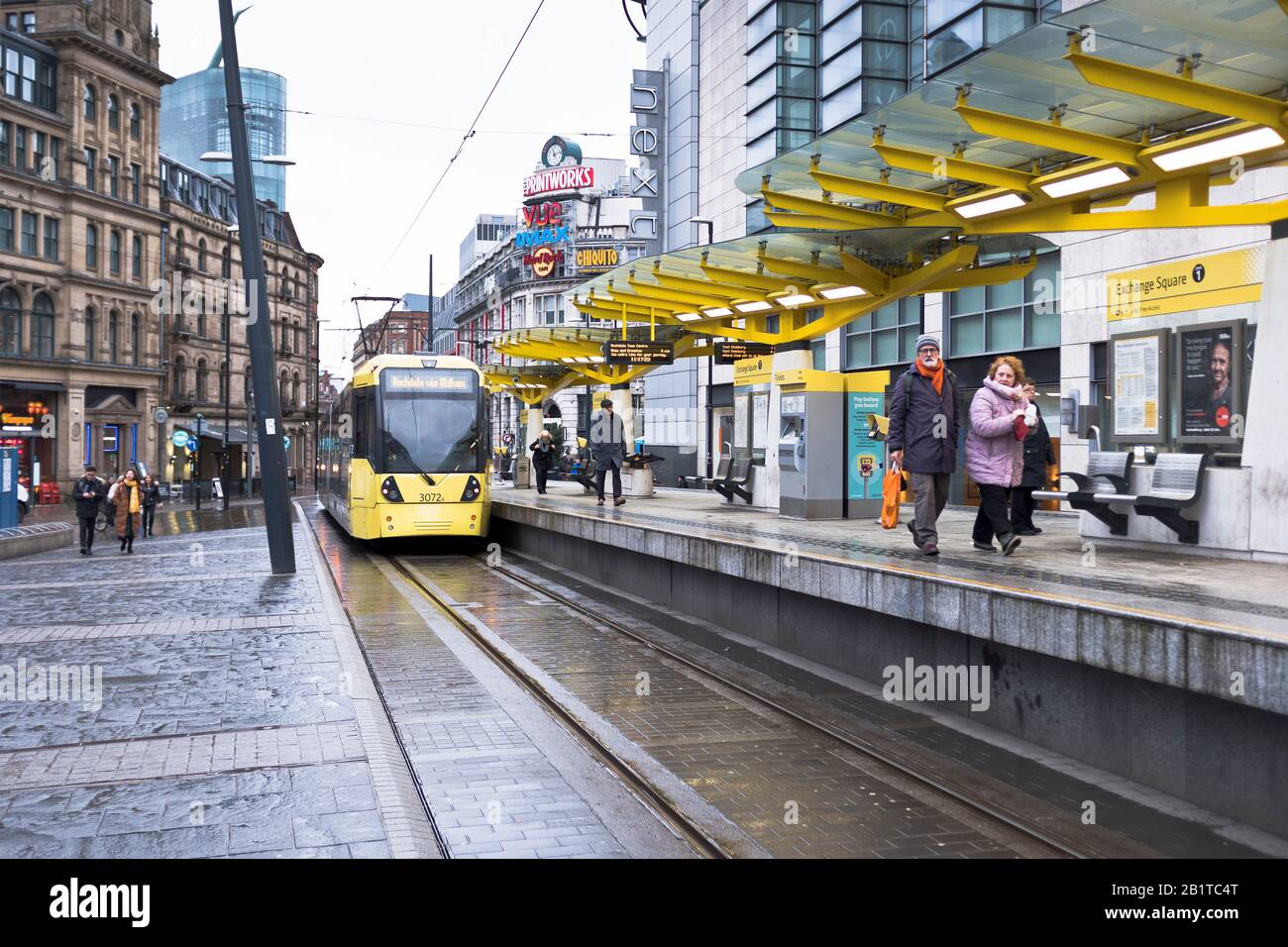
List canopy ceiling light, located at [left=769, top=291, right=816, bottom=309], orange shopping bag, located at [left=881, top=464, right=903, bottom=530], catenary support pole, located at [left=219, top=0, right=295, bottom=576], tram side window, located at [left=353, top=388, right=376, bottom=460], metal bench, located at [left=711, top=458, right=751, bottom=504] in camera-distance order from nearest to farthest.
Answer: orange shopping bag, located at [left=881, top=464, right=903, bottom=530]
catenary support pole, located at [left=219, top=0, right=295, bottom=576]
canopy ceiling light, located at [left=769, top=291, right=816, bottom=309]
metal bench, located at [left=711, top=458, right=751, bottom=504]
tram side window, located at [left=353, top=388, right=376, bottom=460]

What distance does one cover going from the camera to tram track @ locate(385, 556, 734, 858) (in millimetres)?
5582

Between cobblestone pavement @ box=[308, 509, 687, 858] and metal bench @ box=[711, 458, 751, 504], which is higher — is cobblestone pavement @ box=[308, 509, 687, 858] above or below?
below

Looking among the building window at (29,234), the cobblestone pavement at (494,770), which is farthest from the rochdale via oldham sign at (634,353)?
the building window at (29,234)

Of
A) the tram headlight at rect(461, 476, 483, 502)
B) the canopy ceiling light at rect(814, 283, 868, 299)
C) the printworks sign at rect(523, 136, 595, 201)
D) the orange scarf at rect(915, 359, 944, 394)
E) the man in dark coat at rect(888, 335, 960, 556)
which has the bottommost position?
the tram headlight at rect(461, 476, 483, 502)

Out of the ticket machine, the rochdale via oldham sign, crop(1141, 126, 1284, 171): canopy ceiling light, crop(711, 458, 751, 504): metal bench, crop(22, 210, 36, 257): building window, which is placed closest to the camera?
crop(1141, 126, 1284, 171): canopy ceiling light

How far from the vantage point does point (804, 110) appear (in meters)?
36.1

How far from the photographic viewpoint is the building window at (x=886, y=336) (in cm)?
2945

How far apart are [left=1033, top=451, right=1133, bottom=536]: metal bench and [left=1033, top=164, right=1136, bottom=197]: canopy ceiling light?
8.04 feet

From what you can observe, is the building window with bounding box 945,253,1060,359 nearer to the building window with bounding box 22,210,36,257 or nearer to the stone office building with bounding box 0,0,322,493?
the stone office building with bounding box 0,0,322,493

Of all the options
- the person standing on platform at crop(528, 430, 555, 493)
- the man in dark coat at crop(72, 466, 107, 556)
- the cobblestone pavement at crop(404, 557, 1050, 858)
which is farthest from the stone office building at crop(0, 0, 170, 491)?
the cobblestone pavement at crop(404, 557, 1050, 858)

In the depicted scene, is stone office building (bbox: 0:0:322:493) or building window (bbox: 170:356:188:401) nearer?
stone office building (bbox: 0:0:322:493)

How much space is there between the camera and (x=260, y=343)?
16.6 metres

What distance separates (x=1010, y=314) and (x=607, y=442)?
9.90 meters

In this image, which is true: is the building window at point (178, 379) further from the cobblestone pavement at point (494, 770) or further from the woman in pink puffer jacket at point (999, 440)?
the woman in pink puffer jacket at point (999, 440)
